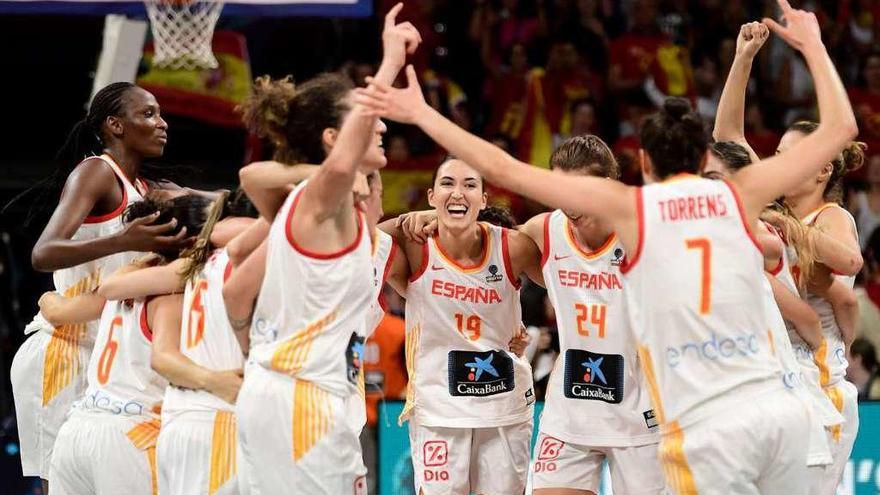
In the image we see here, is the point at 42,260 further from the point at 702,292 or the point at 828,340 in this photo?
the point at 828,340

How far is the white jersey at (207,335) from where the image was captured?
5531 millimetres

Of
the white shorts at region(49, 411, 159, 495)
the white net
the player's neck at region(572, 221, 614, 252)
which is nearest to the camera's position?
the white shorts at region(49, 411, 159, 495)

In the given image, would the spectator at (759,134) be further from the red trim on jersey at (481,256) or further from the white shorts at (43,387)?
the white shorts at (43,387)

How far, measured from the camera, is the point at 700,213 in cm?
506

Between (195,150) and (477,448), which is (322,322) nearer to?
(477,448)

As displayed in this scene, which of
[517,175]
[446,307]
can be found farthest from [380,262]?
[517,175]

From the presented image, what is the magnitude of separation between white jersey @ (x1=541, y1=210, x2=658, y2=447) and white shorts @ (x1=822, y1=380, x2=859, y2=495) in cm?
85

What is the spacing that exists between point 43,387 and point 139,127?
55.7 inches

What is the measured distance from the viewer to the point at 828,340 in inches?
267

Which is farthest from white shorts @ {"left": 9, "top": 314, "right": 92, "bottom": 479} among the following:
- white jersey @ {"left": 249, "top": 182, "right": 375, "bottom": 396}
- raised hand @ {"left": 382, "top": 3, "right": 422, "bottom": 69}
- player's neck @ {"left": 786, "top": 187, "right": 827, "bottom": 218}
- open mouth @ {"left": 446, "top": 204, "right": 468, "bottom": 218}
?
player's neck @ {"left": 786, "top": 187, "right": 827, "bottom": 218}

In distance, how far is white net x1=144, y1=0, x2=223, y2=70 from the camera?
29.1 ft

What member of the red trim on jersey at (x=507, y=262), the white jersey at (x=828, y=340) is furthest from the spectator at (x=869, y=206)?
the red trim on jersey at (x=507, y=262)

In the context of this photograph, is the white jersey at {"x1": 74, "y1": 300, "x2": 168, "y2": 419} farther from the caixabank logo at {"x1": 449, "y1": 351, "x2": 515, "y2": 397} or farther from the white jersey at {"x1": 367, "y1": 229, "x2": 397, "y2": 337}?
the caixabank logo at {"x1": 449, "y1": 351, "x2": 515, "y2": 397}

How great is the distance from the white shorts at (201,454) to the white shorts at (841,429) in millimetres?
2862
